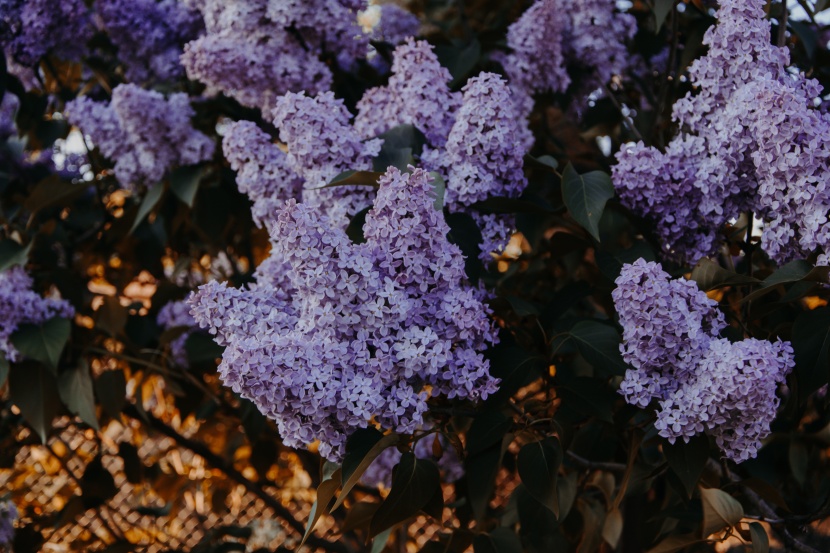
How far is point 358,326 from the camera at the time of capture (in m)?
1.13

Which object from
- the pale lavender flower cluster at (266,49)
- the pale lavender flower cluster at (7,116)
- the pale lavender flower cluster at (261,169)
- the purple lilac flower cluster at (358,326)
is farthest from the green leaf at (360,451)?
the pale lavender flower cluster at (7,116)

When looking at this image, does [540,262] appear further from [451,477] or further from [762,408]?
[762,408]

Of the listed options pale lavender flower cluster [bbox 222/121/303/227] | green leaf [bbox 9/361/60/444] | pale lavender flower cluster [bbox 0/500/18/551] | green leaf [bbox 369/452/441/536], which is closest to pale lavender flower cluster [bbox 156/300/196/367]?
green leaf [bbox 9/361/60/444]

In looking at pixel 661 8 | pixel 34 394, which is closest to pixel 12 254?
pixel 34 394

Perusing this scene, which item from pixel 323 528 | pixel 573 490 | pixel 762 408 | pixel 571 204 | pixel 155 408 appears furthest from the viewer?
pixel 323 528

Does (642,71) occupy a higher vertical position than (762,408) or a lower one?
lower

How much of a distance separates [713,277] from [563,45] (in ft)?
2.75

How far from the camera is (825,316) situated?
3.93 feet

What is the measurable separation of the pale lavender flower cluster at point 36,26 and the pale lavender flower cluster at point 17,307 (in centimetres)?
51

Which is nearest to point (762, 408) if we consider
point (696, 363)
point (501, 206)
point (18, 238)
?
point (696, 363)

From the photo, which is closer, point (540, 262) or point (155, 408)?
point (540, 262)

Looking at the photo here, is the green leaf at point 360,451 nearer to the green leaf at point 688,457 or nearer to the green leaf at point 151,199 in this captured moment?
the green leaf at point 688,457

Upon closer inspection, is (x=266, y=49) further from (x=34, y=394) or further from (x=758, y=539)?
(x=758, y=539)

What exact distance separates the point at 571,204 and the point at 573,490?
53 centimetres
